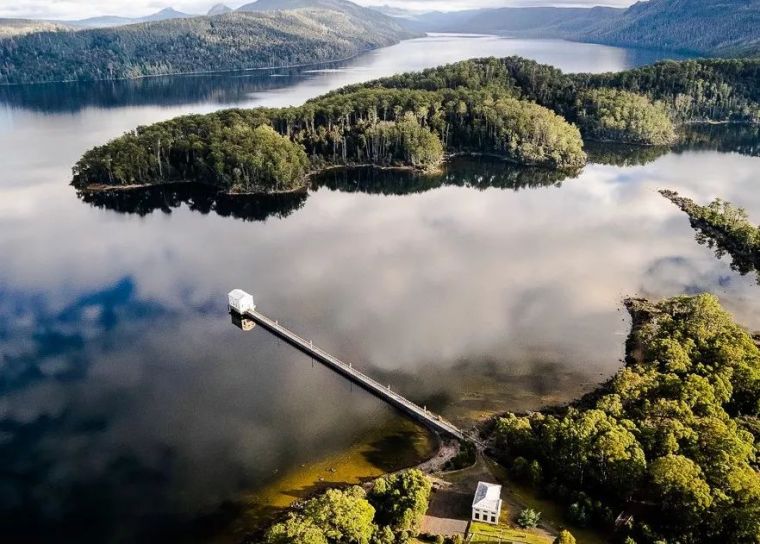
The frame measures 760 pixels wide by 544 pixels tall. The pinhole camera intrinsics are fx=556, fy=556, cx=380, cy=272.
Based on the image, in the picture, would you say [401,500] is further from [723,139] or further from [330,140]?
[723,139]

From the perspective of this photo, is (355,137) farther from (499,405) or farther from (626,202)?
(499,405)

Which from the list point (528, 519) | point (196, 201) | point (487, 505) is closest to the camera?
point (528, 519)

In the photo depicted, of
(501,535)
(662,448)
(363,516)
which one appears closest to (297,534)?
(363,516)

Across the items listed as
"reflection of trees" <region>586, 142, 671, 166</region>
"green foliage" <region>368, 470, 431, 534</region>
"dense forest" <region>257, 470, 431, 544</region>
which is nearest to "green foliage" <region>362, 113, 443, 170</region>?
"reflection of trees" <region>586, 142, 671, 166</region>

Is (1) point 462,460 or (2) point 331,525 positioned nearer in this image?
(2) point 331,525

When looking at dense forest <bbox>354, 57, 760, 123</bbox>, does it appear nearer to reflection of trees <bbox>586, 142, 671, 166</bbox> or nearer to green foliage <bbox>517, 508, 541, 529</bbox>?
reflection of trees <bbox>586, 142, 671, 166</bbox>

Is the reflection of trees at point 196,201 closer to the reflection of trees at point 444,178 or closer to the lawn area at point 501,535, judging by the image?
the reflection of trees at point 444,178

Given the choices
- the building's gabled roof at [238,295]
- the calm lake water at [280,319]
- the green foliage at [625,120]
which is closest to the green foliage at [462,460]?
the calm lake water at [280,319]
